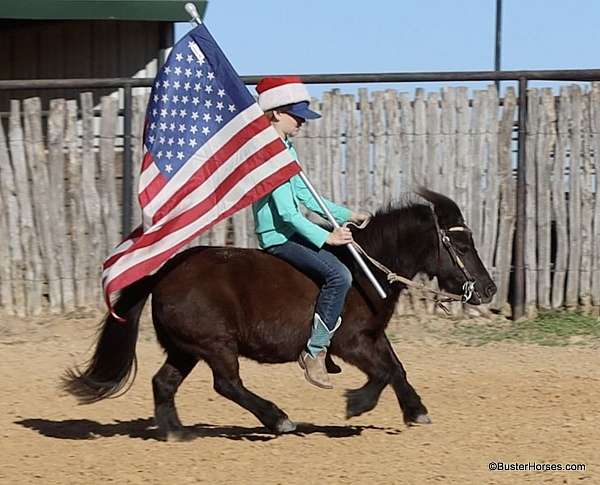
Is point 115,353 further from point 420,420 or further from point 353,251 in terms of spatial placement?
point 420,420

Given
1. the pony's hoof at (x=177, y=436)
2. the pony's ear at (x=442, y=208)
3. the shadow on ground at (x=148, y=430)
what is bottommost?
the shadow on ground at (x=148, y=430)

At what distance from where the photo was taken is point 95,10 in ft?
42.3

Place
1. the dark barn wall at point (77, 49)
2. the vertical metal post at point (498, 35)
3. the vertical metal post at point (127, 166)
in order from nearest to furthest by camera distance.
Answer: the vertical metal post at point (127, 166) → the dark barn wall at point (77, 49) → the vertical metal post at point (498, 35)

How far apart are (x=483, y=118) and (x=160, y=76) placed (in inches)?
180

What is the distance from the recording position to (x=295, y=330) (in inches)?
293

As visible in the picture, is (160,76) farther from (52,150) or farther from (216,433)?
(52,150)

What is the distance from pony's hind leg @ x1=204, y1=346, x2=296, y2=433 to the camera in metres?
7.36

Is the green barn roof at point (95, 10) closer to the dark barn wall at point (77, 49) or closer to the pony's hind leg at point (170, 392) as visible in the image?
the dark barn wall at point (77, 49)

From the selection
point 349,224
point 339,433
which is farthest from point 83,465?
point 349,224

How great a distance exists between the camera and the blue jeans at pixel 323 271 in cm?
734

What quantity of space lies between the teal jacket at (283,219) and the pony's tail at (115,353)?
763mm

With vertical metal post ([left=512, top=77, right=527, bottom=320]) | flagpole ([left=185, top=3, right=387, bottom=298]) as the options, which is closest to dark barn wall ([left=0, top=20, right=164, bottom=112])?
vertical metal post ([left=512, top=77, right=527, bottom=320])

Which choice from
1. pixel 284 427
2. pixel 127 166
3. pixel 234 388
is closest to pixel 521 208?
pixel 127 166

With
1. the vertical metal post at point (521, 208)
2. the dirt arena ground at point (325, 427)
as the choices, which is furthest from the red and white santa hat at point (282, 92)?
the vertical metal post at point (521, 208)
